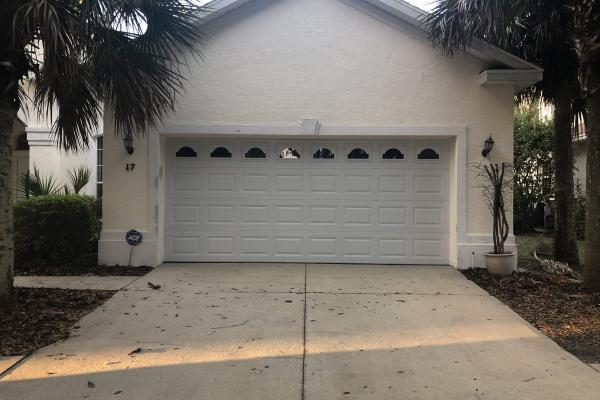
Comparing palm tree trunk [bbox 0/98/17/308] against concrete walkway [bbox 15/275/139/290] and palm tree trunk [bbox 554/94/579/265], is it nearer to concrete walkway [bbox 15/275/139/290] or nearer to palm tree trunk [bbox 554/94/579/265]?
concrete walkway [bbox 15/275/139/290]

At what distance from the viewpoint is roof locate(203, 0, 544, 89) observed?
337 inches

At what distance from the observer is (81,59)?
6062 millimetres

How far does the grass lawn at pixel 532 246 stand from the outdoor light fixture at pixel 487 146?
246cm

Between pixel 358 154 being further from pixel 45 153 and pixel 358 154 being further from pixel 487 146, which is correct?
pixel 45 153

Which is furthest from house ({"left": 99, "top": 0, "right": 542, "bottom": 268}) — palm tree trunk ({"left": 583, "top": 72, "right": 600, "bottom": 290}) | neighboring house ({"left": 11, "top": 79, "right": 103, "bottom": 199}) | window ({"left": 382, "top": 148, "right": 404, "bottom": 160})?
neighboring house ({"left": 11, "top": 79, "right": 103, "bottom": 199})

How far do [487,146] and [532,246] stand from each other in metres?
5.36

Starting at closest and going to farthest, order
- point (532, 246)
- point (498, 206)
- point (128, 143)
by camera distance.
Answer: point (498, 206) < point (128, 143) < point (532, 246)

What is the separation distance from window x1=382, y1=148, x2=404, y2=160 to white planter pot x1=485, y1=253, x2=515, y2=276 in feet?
7.83

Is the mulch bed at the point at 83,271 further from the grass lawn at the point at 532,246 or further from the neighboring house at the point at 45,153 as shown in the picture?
the grass lawn at the point at 532,246

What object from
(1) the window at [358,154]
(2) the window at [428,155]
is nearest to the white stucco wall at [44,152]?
(1) the window at [358,154]

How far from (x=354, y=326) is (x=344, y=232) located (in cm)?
374

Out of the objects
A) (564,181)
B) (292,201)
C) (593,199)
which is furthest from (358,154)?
(564,181)

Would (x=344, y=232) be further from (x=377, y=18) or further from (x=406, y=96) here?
(x=377, y=18)

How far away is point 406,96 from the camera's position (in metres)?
9.00
